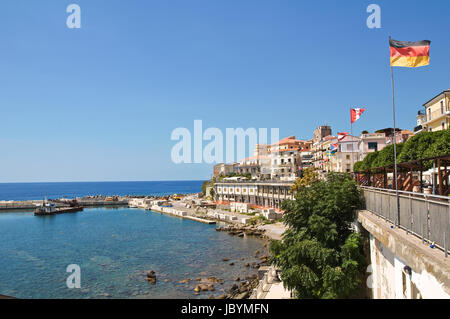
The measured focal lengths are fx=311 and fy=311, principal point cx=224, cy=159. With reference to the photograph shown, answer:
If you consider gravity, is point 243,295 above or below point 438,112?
below

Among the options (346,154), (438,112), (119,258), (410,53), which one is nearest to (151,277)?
(119,258)

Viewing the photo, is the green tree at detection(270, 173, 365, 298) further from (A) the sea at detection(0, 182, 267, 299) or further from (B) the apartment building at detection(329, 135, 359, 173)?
(B) the apartment building at detection(329, 135, 359, 173)

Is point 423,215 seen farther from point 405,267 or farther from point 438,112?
point 438,112

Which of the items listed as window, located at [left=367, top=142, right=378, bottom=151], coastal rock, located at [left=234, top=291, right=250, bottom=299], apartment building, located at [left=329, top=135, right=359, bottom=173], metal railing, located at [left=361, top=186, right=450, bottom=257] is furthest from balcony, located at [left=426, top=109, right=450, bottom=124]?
metal railing, located at [left=361, top=186, right=450, bottom=257]

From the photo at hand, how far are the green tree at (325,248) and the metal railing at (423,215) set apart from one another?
16.4ft

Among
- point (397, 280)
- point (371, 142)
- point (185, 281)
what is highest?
point (371, 142)

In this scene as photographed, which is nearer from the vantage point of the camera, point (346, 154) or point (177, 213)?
point (346, 154)

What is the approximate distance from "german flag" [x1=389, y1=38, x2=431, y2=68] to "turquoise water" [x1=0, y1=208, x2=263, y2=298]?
21464 mm

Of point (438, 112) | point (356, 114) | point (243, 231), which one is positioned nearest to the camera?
point (356, 114)

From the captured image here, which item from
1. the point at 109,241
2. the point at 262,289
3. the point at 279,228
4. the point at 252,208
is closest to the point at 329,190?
the point at 262,289

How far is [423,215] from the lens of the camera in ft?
23.9

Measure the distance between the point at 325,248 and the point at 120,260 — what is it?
91.6 ft

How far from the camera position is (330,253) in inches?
630

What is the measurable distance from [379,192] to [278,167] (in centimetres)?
8110
